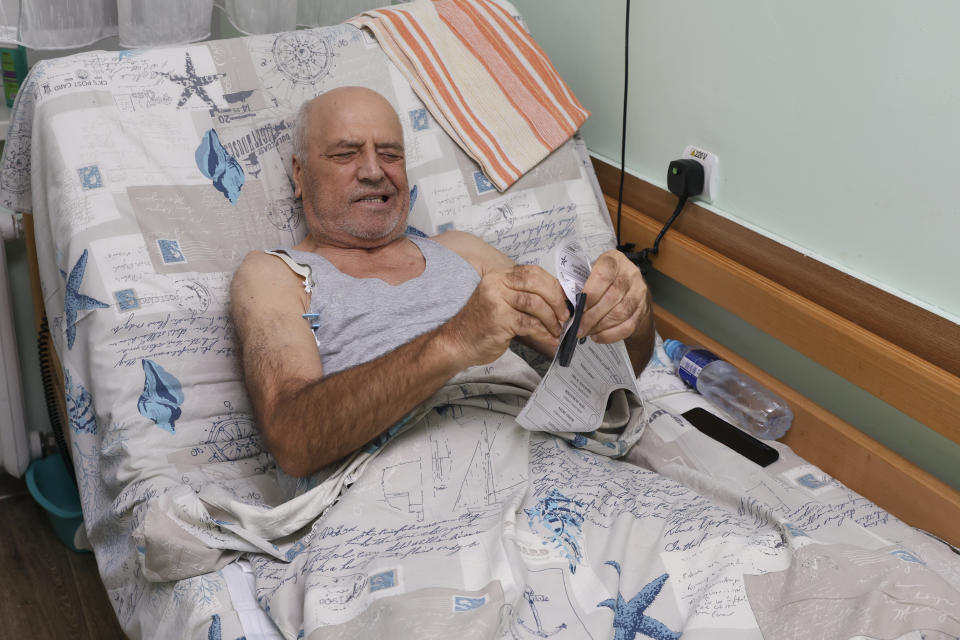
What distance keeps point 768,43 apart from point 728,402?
63 centimetres

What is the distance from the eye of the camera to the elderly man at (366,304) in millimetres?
1130

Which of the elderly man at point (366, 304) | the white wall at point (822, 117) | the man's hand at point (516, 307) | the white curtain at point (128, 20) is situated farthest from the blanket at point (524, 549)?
the white curtain at point (128, 20)

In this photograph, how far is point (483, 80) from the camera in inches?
67.7

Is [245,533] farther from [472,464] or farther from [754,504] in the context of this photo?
[754,504]

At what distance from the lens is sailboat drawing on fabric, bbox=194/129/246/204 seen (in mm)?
1465

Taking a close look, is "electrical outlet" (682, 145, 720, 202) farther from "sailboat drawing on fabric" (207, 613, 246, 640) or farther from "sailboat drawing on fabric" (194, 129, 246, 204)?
"sailboat drawing on fabric" (207, 613, 246, 640)

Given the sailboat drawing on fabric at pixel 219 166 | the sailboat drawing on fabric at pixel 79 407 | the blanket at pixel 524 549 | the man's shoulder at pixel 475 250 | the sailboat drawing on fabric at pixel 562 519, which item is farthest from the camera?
the man's shoulder at pixel 475 250

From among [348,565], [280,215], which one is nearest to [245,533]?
[348,565]

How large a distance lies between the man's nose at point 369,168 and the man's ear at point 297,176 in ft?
0.37

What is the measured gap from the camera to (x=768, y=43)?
143 centimetres

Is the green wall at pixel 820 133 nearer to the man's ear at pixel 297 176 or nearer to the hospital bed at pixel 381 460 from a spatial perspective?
the hospital bed at pixel 381 460

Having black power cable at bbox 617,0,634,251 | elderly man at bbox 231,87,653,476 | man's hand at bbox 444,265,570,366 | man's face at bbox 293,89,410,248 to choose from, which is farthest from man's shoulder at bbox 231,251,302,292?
black power cable at bbox 617,0,634,251

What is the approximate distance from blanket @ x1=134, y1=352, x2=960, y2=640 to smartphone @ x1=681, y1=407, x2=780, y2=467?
6 centimetres

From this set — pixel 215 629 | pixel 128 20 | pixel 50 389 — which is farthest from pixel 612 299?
pixel 50 389
